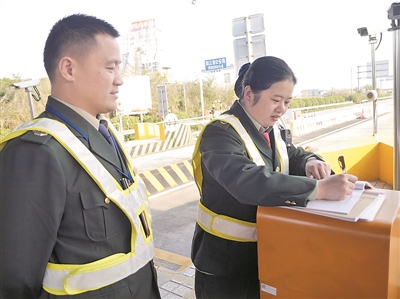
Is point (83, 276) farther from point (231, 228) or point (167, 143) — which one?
point (167, 143)

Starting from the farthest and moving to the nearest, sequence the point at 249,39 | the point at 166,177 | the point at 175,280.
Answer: the point at 166,177, the point at 249,39, the point at 175,280

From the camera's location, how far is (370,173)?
4379mm

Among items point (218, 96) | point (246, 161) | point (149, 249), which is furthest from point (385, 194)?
point (218, 96)

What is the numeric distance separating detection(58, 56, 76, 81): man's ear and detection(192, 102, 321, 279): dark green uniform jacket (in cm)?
56

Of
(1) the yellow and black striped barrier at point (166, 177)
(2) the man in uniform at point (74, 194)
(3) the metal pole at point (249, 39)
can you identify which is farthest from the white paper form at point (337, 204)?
(1) the yellow and black striped barrier at point (166, 177)

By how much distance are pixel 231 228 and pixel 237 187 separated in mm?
289

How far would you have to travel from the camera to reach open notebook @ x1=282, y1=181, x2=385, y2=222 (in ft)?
2.86

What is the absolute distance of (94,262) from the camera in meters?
0.95

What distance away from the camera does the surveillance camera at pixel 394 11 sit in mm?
1966

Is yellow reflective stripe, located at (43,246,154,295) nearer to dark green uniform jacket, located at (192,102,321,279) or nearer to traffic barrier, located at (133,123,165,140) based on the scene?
dark green uniform jacket, located at (192,102,321,279)

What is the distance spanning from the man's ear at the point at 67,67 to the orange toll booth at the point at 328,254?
0.77 metres

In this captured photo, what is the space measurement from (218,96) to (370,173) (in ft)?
72.7

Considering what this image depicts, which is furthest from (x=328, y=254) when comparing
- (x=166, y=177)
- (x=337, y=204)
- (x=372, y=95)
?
(x=166, y=177)

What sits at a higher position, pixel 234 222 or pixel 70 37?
pixel 70 37
